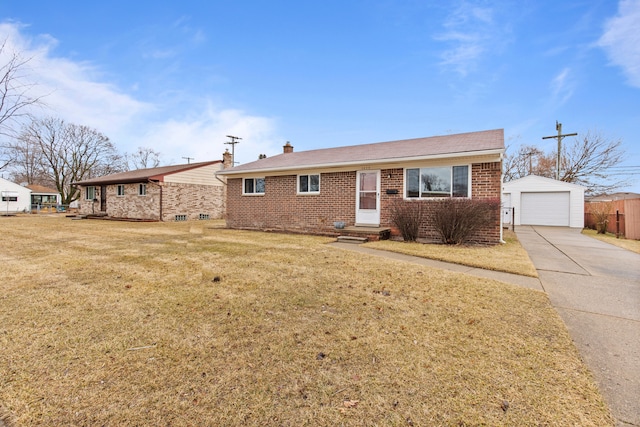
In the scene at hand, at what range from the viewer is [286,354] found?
2629 mm

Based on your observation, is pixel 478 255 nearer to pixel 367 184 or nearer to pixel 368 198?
pixel 368 198

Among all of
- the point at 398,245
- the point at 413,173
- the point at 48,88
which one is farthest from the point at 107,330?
the point at 413,173

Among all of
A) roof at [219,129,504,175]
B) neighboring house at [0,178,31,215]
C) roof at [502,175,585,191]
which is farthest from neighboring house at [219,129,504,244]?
neighboring house at [0,178,31,215]

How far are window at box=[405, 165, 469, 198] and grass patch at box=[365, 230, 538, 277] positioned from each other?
6.21 ft

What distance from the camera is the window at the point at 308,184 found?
1234cm

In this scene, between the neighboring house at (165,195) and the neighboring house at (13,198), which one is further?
the neighboring house at (13,198)

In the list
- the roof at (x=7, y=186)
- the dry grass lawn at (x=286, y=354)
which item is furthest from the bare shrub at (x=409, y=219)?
the roof at (x=7, y=186)

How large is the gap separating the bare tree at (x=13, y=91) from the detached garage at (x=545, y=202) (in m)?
20.6

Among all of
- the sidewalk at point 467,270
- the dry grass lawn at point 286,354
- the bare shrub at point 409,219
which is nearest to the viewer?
the dry grass lawn at point 286,354

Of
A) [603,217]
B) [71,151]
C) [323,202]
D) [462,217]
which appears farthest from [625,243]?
[71,151]

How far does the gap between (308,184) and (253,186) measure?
3231 mm

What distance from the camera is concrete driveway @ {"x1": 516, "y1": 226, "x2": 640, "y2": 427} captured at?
7.20ft

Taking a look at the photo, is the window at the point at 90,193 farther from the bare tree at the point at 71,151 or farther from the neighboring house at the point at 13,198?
the neighboring house at the point at 13,198

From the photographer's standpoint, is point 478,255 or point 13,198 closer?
point 478,255
